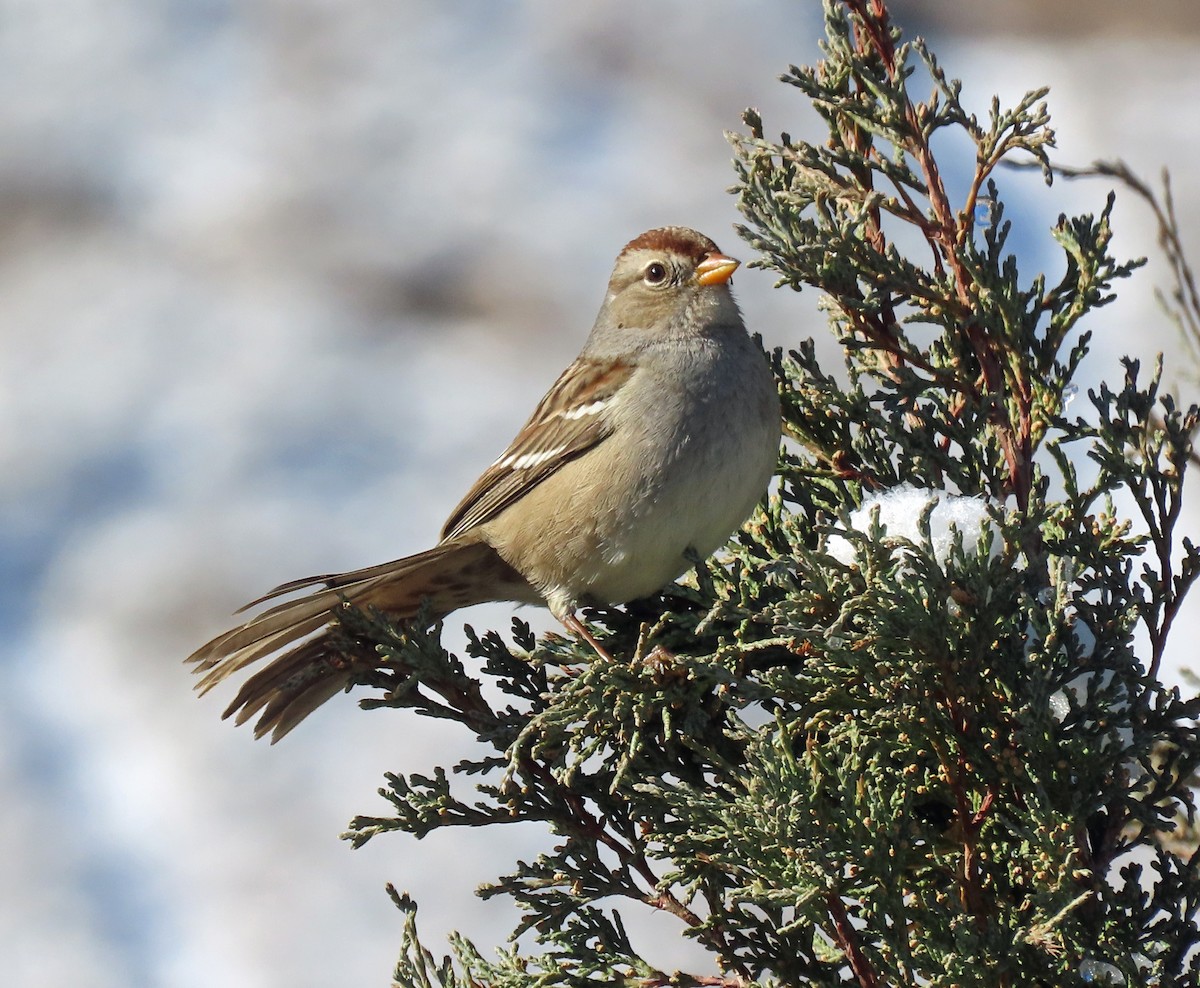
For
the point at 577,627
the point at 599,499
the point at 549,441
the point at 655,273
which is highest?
the point at 655,273

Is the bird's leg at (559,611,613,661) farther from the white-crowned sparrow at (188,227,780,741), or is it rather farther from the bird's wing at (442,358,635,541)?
the bird's wing at (442,358,635,541)

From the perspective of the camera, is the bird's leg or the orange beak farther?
the orange beak

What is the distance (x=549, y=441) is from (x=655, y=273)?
547mm

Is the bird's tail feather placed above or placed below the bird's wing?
below

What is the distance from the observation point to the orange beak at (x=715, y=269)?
3346mm

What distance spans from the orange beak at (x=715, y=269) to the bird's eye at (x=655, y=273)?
3.7 inches

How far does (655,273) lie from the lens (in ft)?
11.5

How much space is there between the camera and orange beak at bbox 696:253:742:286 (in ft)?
11.0

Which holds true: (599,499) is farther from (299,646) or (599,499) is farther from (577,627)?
(299,646)

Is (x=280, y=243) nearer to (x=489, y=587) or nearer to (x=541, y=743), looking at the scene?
(x=489, y=587)

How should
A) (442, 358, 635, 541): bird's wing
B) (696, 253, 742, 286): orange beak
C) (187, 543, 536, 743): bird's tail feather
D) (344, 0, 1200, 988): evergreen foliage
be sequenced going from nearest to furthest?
1. (344, 0, 1200, 988): evergreen foliage
2. (187, 543, 536, 743): bird's tail feather
3. (442, 358, 635, 541): bird's wing
4. (696, 253, 742, 286): orange beak

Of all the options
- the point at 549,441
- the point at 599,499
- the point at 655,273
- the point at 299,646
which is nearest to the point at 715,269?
the point at 655,273

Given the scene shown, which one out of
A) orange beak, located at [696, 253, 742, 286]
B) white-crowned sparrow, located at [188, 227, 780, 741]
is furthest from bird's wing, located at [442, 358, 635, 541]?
orange beak, located at [696, 253, 742, 286]

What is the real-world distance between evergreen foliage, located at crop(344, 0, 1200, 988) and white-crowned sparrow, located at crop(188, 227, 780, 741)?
117 millimetres
